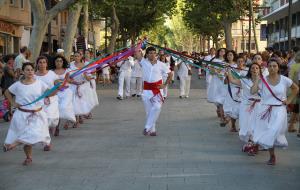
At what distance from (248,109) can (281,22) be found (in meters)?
53.8

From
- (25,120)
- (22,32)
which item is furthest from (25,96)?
(22,32)

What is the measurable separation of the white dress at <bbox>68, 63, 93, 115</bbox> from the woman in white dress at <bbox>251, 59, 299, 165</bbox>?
5.69m

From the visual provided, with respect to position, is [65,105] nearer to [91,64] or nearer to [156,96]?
[91,64]

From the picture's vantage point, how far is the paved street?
729cm

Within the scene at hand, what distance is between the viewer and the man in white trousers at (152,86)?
11570 mm

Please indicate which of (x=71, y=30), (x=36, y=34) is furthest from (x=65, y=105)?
(x=71, y=30)

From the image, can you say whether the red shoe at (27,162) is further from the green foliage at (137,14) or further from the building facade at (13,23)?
the green foliage at (137,14)

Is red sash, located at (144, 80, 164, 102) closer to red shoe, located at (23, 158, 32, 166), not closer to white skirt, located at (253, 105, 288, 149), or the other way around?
white skirt, located at (253, 105, 288, 149)

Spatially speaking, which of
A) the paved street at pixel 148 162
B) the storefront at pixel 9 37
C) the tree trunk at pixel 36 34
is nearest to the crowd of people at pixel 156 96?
the paved street at pixel 148 162

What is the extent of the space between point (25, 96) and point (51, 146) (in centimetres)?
180

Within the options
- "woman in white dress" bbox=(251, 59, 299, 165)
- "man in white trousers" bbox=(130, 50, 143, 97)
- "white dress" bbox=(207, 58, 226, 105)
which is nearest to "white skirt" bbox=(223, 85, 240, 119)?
"white dress" bbox=(207, 58, 226, 105)

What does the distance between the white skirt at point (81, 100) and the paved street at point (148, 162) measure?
1.27ft

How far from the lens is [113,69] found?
1371 inches

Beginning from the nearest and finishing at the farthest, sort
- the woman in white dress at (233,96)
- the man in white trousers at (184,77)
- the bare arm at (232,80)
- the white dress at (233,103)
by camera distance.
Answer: the bare arm at (232,80)
the woman in white dress at (233,96)
the white dress at (233,103)
the man in white trousers at (184,77)
